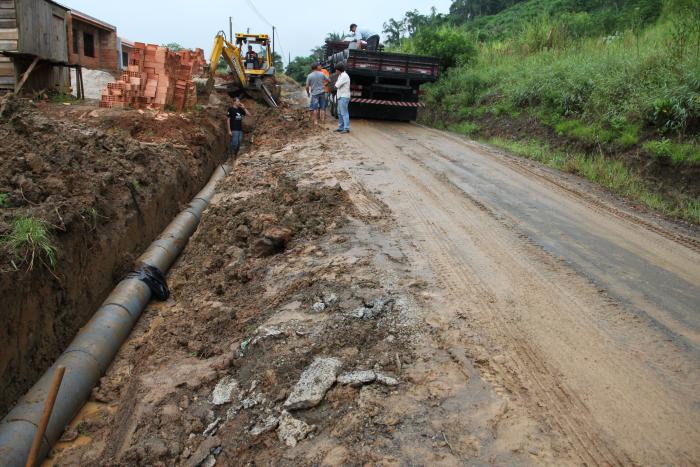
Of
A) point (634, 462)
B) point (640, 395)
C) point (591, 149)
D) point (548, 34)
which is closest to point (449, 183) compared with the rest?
point (591, 149)

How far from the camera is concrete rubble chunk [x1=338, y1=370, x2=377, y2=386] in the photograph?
329cm

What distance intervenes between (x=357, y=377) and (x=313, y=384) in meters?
0.30

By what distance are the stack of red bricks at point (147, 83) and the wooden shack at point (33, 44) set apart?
236 centimetres

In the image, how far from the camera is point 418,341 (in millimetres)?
3654

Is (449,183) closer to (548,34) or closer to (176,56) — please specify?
(176,56)

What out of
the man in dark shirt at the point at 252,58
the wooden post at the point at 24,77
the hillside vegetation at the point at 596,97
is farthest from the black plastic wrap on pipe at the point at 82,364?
the man in dark shirt at the point at 252,58

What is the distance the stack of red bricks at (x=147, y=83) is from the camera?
37.8 ft

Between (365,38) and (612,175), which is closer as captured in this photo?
(612,175)

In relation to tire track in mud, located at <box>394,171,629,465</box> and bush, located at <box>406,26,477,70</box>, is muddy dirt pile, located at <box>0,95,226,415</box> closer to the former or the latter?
tire track in mud, located at <box>394,171,629,465</box>

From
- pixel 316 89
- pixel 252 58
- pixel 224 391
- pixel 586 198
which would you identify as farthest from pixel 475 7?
pixel 224 391

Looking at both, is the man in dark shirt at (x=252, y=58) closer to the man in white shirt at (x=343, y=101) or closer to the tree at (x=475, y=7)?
the man in white shirt at (x=343, y=101)

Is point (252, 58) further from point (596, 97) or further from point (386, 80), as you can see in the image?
point (596, 97)

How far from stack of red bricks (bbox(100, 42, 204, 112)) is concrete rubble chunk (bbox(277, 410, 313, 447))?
1037cm

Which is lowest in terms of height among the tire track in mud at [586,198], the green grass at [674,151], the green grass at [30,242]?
the green grass at [30,242]
